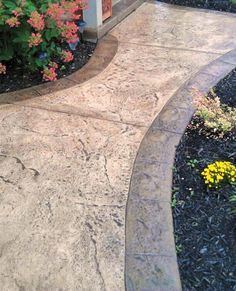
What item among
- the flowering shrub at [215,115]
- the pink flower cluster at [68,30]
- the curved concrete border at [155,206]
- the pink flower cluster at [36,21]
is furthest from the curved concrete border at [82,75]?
the flowering shrub at [215,115]

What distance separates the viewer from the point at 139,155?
259 centimetres

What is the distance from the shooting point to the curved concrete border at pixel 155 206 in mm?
1825

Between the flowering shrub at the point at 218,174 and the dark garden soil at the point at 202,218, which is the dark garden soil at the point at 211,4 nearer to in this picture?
the dark garden soil at the point at 202,218

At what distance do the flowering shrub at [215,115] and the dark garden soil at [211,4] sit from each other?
2693mm

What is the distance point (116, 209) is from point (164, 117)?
993 millimetres

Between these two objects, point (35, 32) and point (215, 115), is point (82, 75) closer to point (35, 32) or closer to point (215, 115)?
point (35, 32)

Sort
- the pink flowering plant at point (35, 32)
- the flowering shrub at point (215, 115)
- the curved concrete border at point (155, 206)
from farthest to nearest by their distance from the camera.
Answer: the pink flowering plant at point (35, 32) < the flowering shrub at point (215, 115) < the curved concrete border at point (155, 206)

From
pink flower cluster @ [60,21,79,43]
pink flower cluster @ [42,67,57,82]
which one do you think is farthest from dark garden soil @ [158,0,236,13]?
pink flower cluster @ [42,67,57,82]

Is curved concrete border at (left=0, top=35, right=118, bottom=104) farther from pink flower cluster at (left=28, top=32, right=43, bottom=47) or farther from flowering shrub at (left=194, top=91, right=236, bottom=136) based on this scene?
flowering shrub at (left=194, top=91, right=236, bottom=136)

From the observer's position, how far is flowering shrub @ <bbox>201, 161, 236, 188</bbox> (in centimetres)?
226

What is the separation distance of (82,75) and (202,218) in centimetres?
191

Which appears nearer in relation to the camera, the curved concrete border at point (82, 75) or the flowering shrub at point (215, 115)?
the flowering shrub at point (215, 115)

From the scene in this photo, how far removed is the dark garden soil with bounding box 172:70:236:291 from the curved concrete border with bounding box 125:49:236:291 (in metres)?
0.05

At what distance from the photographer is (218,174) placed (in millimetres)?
2266
